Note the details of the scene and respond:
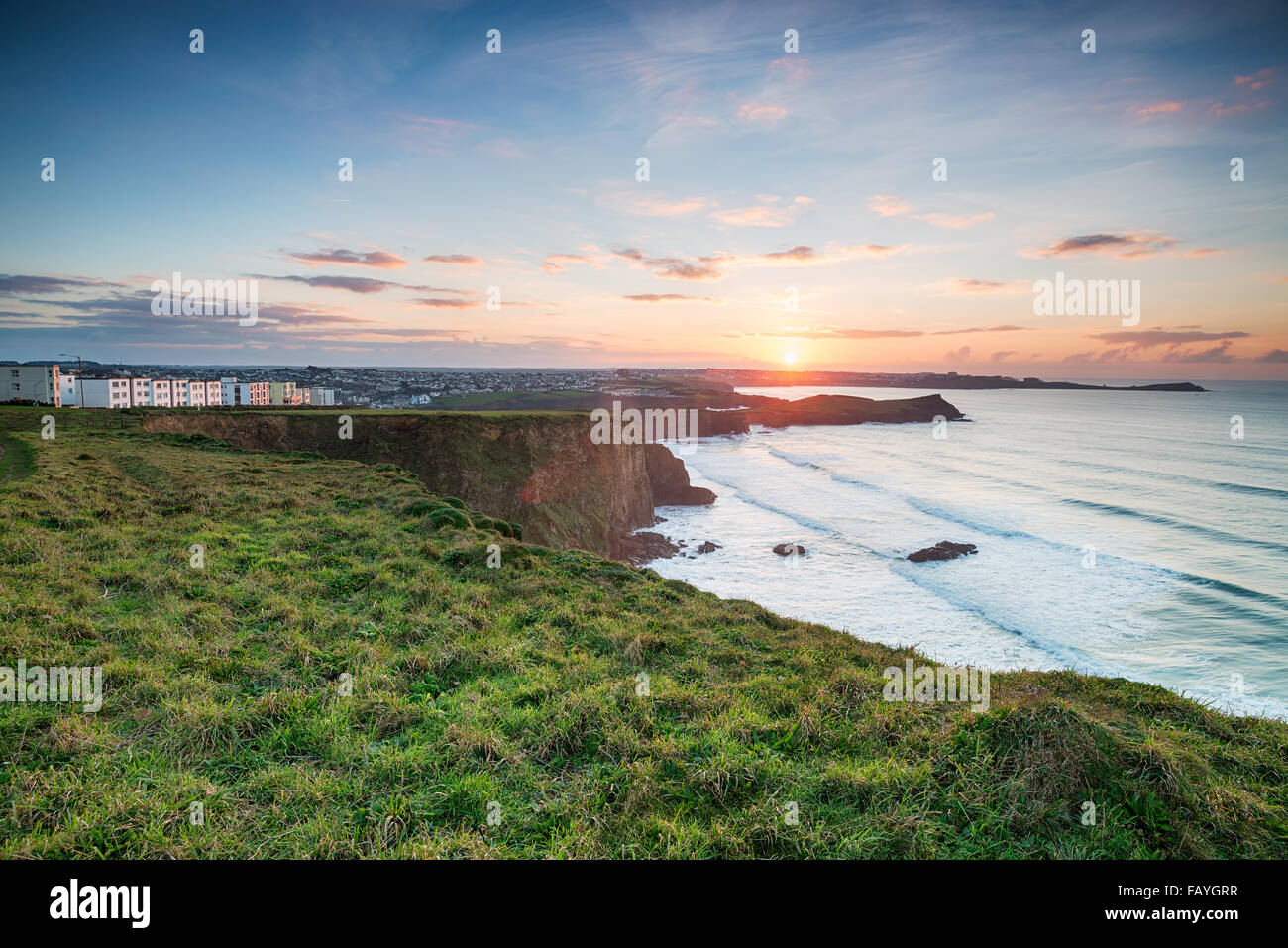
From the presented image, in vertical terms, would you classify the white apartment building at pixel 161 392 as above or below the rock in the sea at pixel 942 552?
above

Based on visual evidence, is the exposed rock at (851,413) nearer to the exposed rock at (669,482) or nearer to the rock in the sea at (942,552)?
the exposed rock at (669,482)

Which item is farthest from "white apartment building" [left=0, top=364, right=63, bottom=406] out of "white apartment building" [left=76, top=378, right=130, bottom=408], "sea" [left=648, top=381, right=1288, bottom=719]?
"sea" [left=648, top=381, right=1288, bottom=719]

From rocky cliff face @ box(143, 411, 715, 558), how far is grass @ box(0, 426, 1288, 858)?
3150 centimetres

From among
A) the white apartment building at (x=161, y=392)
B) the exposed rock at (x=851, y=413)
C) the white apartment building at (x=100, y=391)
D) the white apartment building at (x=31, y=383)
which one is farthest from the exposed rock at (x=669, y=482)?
the white apartment building at (x=161, y=392)

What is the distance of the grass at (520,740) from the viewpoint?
4688 mm

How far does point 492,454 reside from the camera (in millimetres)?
45969

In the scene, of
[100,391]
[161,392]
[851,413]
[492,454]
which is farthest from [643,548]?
[161,392]

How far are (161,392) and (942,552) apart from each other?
487 ft

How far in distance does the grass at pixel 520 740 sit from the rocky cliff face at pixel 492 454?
1240 inches

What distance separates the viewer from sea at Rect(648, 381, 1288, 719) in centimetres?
2489

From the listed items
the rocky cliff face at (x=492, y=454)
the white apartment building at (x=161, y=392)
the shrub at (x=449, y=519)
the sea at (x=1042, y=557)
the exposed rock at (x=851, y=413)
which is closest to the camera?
A: the shrub at (x=449, y=519)
